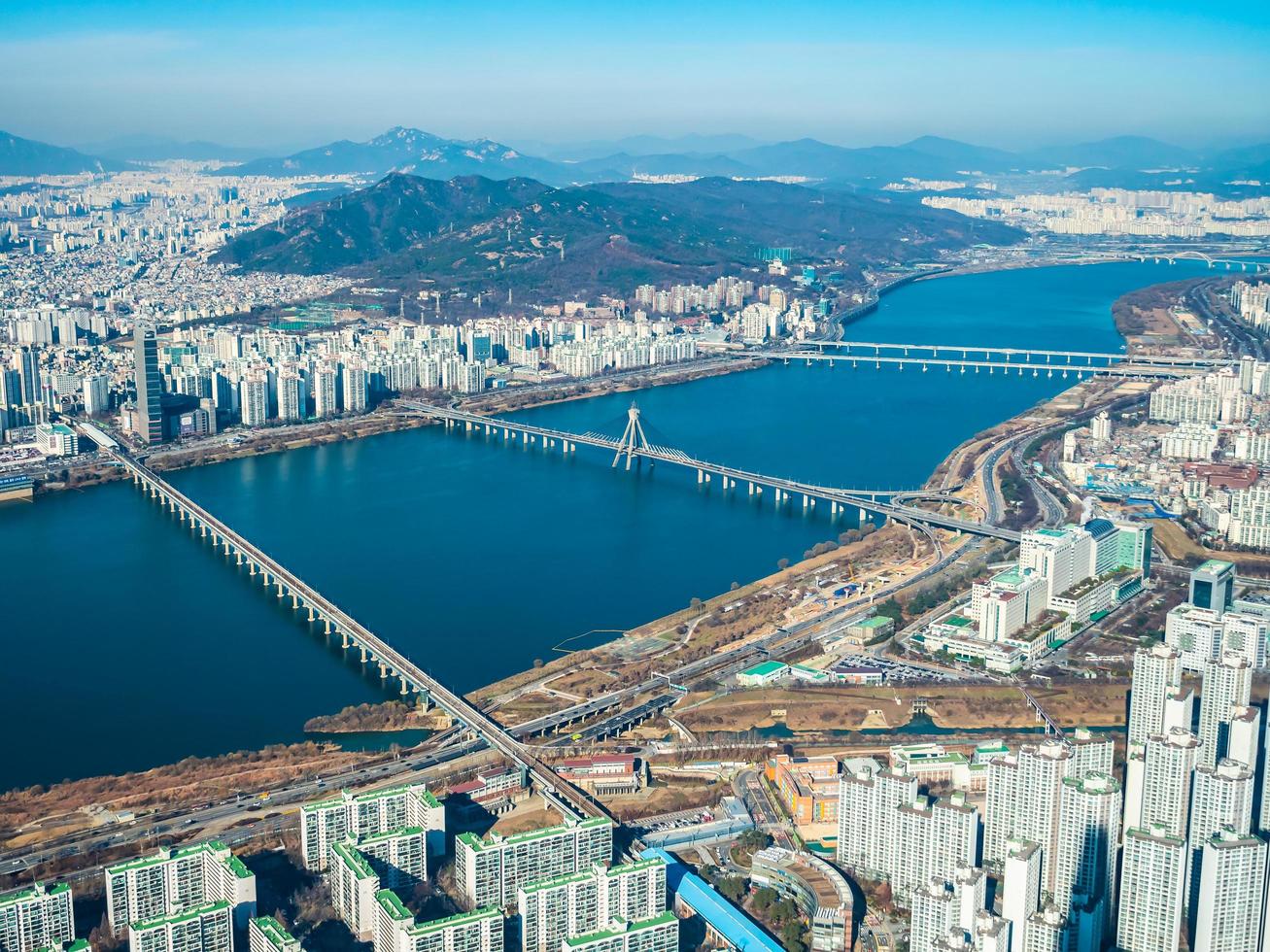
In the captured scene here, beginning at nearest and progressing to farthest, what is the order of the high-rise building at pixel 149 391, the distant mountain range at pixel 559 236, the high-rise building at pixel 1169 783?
the high-rise building at pixel 1169 783 < the high-rise building at pixel 149 391 < the distant mountain range at pixel 559 236

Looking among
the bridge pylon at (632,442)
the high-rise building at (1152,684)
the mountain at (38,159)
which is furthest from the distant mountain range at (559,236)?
the mountain at (38,159)

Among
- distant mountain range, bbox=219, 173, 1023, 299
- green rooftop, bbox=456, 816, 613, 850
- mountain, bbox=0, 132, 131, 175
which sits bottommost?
green rooftop, bbox=456, 816, 613, 850

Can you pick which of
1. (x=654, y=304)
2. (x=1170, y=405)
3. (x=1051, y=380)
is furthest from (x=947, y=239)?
(x=1170, y=405)

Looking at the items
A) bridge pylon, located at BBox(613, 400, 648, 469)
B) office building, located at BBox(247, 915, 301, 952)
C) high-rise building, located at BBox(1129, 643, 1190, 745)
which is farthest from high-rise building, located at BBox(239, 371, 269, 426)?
office building, located at BBox(247, 915, 301, 952)

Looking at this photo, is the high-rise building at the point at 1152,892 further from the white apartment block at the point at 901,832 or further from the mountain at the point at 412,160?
the mountain at the point at 412,160

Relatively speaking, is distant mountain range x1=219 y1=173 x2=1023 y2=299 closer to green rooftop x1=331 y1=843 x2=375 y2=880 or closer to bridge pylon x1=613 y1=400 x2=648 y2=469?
bridge pylon x1=613 y1=400 x2=648 y2=469

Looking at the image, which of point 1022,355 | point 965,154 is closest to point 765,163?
point 965,154

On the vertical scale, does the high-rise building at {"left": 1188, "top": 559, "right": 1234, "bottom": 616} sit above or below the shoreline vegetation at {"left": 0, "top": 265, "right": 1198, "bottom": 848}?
above
